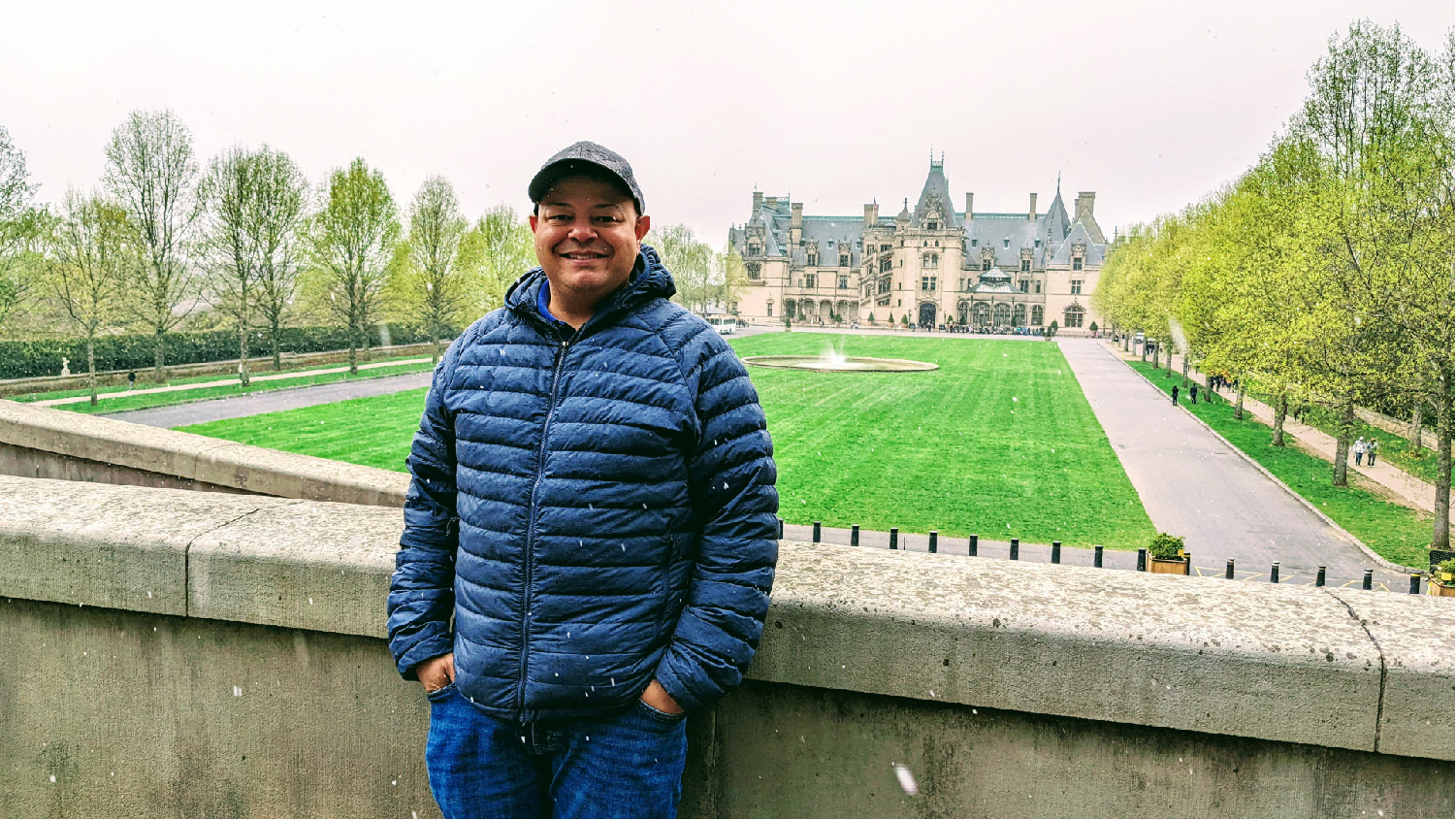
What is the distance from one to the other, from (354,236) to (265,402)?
11474 millimetres

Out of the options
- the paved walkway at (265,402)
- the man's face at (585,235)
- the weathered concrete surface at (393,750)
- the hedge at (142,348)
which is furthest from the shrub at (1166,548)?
the hedge at (142,348)

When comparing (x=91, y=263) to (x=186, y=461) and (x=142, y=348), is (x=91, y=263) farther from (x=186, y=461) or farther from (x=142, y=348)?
(x=186, y=461)

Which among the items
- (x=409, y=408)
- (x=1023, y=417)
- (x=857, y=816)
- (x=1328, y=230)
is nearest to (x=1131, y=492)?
(x=1328, y=230)

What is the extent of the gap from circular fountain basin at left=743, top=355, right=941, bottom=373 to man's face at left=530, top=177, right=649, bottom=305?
41.3m

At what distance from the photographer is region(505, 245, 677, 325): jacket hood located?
2.20 meters

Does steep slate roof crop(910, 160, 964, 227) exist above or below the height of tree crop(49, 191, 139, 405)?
above

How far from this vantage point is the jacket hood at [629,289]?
2197 mm

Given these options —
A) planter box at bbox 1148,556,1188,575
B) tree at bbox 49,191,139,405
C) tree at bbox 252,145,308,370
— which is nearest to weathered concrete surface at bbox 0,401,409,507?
planter box at bbox 1148,556,1188,575

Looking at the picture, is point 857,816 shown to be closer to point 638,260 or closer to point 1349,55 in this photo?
point 638,260

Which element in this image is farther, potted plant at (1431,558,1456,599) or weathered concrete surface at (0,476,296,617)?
potted plant at (1431,558,1456,599)

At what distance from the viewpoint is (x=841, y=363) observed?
159 ft

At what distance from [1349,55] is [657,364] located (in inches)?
1042

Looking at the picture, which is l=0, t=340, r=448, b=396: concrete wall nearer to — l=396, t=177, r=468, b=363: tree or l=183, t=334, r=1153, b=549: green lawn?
l=396, t=177, r=468, b=363: tree

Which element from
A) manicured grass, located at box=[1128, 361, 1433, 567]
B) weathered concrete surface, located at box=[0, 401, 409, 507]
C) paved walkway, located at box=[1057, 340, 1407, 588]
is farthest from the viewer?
manicured grass, located at box=[1128, 361, 1433, 567]
